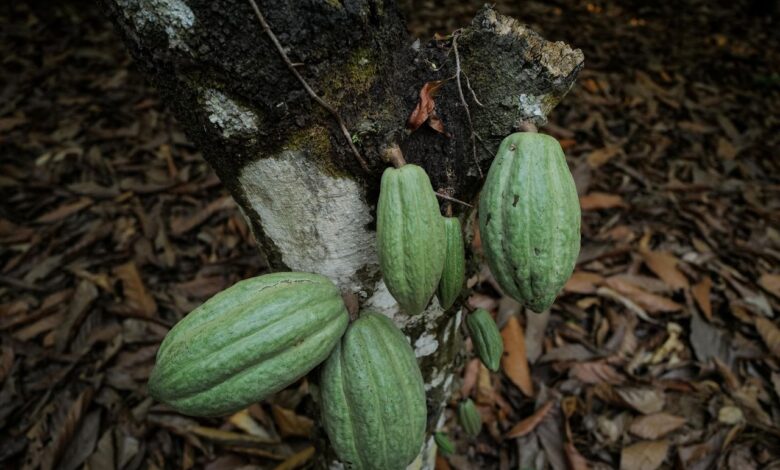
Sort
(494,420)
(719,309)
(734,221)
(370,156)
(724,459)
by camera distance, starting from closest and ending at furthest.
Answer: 1. (370,156)
2. (724,459)
3. (494,420)
4. (719,309)
5. (734,221)

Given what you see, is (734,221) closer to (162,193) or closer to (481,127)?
(481,127)

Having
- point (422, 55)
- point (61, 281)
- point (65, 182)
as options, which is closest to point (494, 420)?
point (422, 55)

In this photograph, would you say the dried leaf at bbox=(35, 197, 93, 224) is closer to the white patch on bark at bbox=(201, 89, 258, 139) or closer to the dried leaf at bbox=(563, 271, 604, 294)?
the white patch on bark at bbox=(201, 89, 258, 139)

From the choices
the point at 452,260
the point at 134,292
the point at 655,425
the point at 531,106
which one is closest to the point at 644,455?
the point at 655,425

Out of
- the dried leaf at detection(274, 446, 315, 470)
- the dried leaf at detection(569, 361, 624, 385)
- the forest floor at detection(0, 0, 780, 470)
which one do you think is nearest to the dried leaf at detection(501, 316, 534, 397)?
the forest floor at detection(0, 0, 780, 470)

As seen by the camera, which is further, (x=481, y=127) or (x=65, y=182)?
(x=65, y=182)

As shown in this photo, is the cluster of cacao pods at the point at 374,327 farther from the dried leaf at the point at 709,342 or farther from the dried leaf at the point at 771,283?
the dried leaf at the point at 771,283
